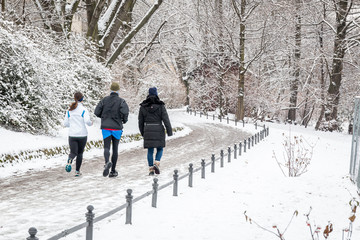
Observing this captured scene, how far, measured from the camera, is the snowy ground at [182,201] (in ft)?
19.0

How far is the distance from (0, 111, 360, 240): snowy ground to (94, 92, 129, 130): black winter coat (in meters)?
1.37

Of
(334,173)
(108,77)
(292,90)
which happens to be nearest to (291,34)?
(292,90)

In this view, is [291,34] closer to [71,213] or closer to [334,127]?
[334,127]

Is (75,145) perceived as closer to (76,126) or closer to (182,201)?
(76,126)

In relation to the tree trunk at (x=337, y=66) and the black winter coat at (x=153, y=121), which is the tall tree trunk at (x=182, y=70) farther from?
the black winter coat at (x=153, y=121)

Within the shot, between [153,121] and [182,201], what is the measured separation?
215 cm

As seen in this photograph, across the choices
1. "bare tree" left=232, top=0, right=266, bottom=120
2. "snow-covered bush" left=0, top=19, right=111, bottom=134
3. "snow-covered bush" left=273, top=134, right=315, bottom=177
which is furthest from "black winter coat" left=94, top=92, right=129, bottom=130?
"bare tree" left=232, top=0, right=266, bottom=120

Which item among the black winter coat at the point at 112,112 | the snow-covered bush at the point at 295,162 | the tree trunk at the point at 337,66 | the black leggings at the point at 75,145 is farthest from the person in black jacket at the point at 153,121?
the tree trunk at the point at 337,66

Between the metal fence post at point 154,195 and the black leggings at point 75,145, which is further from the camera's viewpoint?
the black leggings at point 75,145

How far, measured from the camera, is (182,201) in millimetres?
7484

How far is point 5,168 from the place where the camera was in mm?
10234

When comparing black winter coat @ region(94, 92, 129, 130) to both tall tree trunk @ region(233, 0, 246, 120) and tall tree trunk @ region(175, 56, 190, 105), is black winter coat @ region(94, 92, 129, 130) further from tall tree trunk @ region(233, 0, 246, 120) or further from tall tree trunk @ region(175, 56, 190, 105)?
tall tree trunk @ region(175, 56, 190, 105)

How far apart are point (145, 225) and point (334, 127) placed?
2474 centimetres

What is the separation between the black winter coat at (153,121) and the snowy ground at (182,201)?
1015 mm
